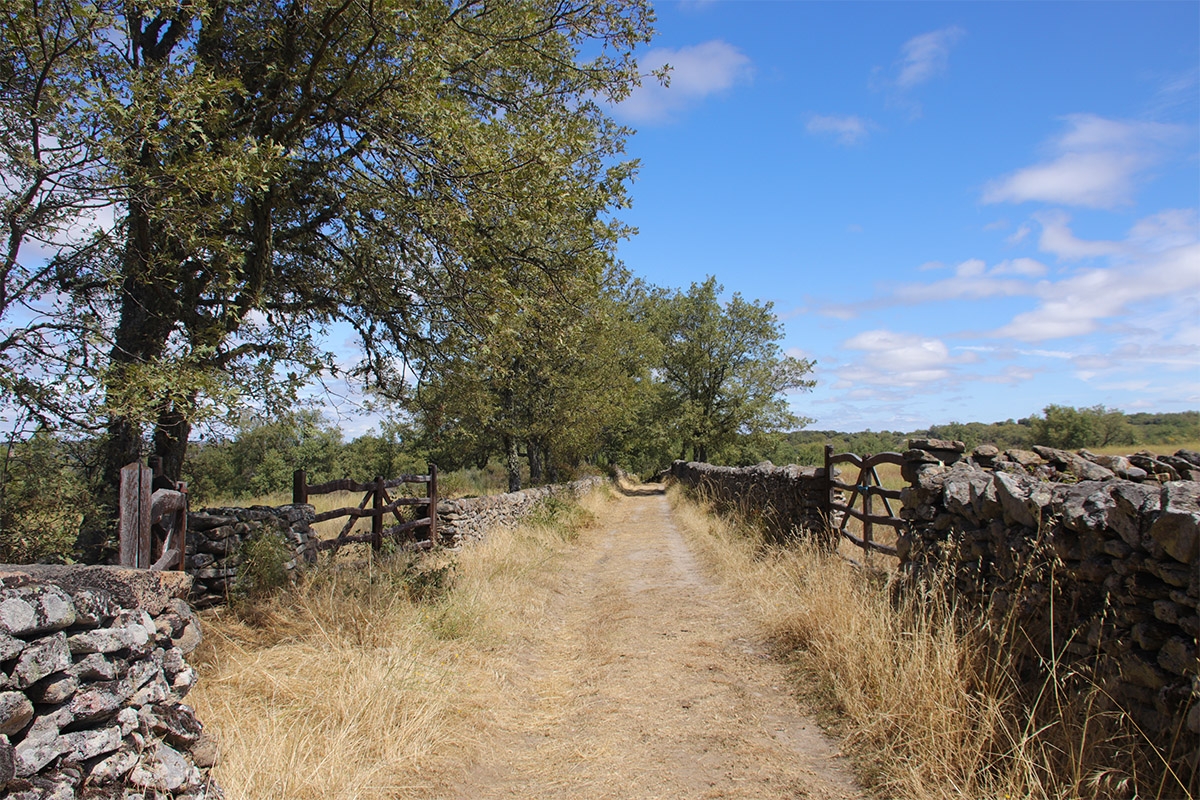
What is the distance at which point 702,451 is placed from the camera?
4284 cm

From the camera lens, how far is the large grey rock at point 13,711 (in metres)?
2.14

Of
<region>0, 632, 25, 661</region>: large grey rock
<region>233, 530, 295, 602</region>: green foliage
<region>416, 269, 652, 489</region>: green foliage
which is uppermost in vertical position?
<region>416, 269, 652, 489</region>: green foliage

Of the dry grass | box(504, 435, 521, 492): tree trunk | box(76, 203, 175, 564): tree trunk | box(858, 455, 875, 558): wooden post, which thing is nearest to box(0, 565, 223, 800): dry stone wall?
the dry grass

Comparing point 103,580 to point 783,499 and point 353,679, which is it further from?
point 783,499

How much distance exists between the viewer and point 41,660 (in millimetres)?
2312

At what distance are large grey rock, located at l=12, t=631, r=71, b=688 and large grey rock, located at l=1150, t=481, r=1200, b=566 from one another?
4.82 metres

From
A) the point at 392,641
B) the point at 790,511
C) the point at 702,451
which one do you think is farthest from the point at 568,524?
the point at 702,451

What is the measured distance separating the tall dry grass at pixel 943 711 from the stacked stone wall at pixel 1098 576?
0.18 metres

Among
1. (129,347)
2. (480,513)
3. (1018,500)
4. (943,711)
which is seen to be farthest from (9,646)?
(480,513)

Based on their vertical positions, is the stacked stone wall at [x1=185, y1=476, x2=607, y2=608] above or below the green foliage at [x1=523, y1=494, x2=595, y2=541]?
above

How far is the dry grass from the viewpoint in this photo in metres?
3.92

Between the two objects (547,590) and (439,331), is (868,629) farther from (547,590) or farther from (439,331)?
(439,331)

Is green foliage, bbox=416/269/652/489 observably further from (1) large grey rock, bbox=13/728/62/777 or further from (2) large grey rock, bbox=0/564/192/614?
(1) large grey rock, bbox=13/728/62/777

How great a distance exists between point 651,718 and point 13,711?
13.1 feet
